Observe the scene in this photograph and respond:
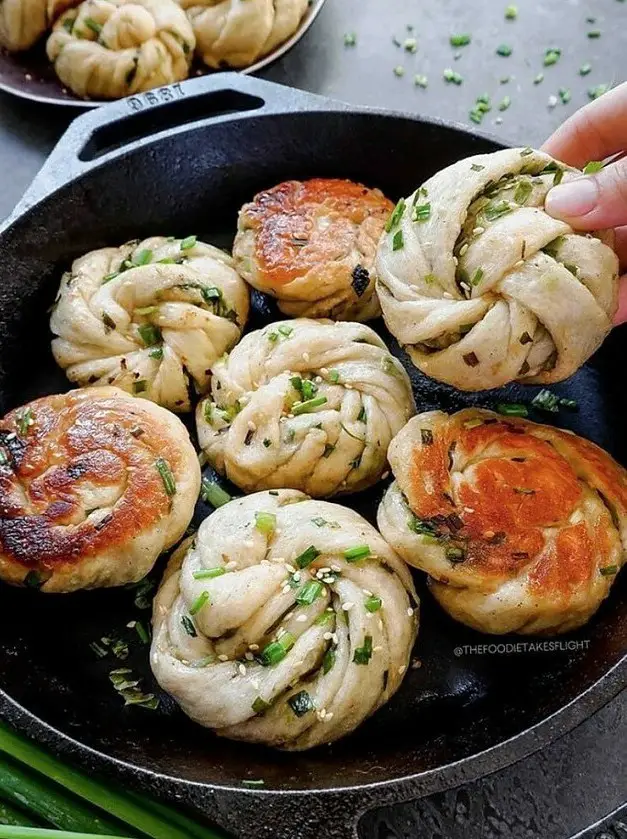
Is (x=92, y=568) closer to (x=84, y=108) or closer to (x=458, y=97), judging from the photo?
(x=84, y=108)

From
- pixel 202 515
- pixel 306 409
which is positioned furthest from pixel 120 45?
pixel 202 515

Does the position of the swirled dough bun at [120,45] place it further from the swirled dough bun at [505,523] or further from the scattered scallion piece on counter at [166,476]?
the swirled dough bun at [505,523]

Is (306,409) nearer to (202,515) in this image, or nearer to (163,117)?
(202,515)

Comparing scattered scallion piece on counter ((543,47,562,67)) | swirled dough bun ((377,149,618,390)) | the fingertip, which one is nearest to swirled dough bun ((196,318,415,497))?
swirled dough bun ((377,149,618,390))

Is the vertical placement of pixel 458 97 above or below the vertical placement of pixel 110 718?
above

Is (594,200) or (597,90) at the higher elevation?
(594,200)

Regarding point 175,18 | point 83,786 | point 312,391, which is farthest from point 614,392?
point 175,18
